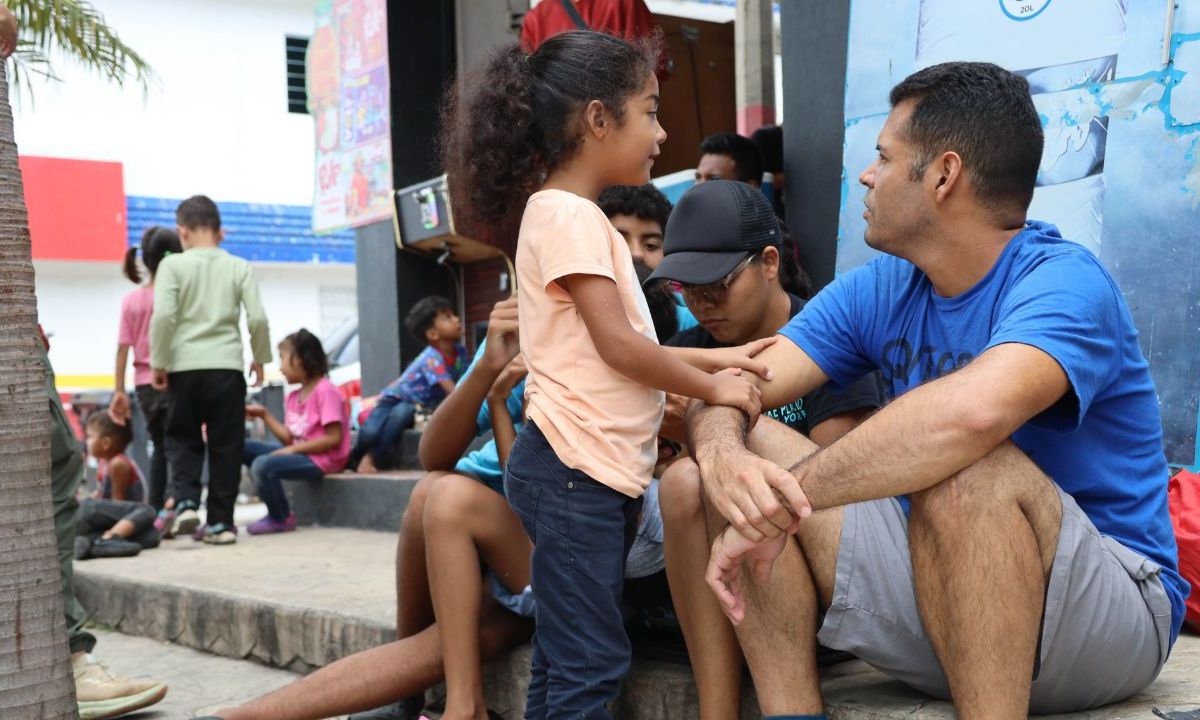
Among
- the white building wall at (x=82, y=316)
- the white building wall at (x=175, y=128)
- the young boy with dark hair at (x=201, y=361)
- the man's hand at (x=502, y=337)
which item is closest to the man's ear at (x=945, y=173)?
the man's hand at (x=502, y=337)

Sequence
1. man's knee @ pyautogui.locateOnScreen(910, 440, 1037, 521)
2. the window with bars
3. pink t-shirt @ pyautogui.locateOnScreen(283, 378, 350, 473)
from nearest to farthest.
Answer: man's knee @ pyautogui.locateOnScreen(910, 440, 1037, 521), pink t-shirt @ pyautogui.locateOnScreen(283, 378, 350, 473), the window with bars

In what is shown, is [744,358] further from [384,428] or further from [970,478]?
[384,428]

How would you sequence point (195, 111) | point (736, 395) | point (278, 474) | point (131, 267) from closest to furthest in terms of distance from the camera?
point (736, 395) → point (278, 474) → point (131, 267) → point (195, 111)

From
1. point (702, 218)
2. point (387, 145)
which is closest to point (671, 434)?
point (702, 218)

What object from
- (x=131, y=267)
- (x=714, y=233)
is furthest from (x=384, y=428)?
(x=714, y=233)

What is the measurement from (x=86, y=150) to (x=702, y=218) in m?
18.0

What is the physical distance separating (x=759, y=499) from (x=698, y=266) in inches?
34.0

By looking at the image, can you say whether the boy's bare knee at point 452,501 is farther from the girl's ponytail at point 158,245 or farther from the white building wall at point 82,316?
the white building wall at point 82,316

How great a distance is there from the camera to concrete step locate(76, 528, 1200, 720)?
2.24 m

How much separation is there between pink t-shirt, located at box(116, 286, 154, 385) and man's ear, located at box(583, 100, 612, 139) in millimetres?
5144

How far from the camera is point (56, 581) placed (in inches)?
105

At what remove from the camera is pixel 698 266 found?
2.66 m

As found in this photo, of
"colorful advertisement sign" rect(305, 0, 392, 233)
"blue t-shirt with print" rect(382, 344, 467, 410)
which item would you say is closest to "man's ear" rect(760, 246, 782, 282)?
"blue t-shirt with print" rect(382, 344, 467, 410)

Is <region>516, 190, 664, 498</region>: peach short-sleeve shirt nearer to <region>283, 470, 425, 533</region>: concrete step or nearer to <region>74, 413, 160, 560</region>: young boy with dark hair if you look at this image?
<region>283, 470, 425, 533</region>: concrete step
